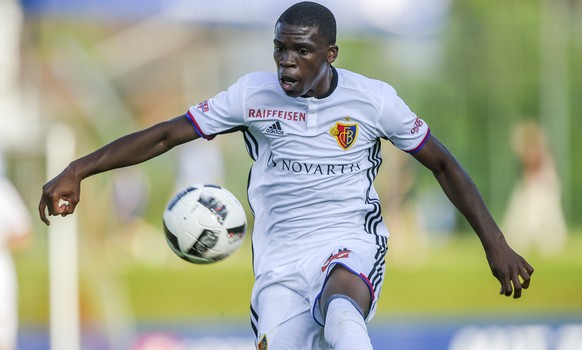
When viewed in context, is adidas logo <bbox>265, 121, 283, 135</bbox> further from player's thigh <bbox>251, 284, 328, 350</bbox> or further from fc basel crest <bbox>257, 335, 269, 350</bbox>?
fc basel crest <bbox>257, 335, 269, 350</bbox>

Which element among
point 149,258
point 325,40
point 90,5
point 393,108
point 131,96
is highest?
point 325,40

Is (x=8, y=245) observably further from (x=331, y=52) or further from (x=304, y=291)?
(x=331, y=52)

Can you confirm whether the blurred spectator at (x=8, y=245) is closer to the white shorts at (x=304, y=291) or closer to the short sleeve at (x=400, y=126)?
the white shorts at (x=304, y=291)

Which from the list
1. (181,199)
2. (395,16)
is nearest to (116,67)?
(395,16)

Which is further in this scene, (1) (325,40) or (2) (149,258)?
(2) (149,258)

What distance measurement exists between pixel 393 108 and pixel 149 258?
504 inches

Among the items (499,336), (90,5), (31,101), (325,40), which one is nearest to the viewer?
(325,40)

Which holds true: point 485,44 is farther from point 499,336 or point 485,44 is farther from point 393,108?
point 393,108

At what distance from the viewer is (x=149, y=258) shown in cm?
1855

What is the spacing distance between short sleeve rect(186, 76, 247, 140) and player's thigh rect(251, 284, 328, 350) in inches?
36.2

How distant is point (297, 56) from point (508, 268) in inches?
63.3

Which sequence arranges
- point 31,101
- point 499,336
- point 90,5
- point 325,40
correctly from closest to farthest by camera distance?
point 325,40 < point 499,336 < point 31,101 < point 90,5

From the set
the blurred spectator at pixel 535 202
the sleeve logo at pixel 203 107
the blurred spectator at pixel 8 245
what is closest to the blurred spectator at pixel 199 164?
the blurred spectator at pixel 535 202

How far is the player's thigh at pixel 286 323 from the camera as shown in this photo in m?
6.07
